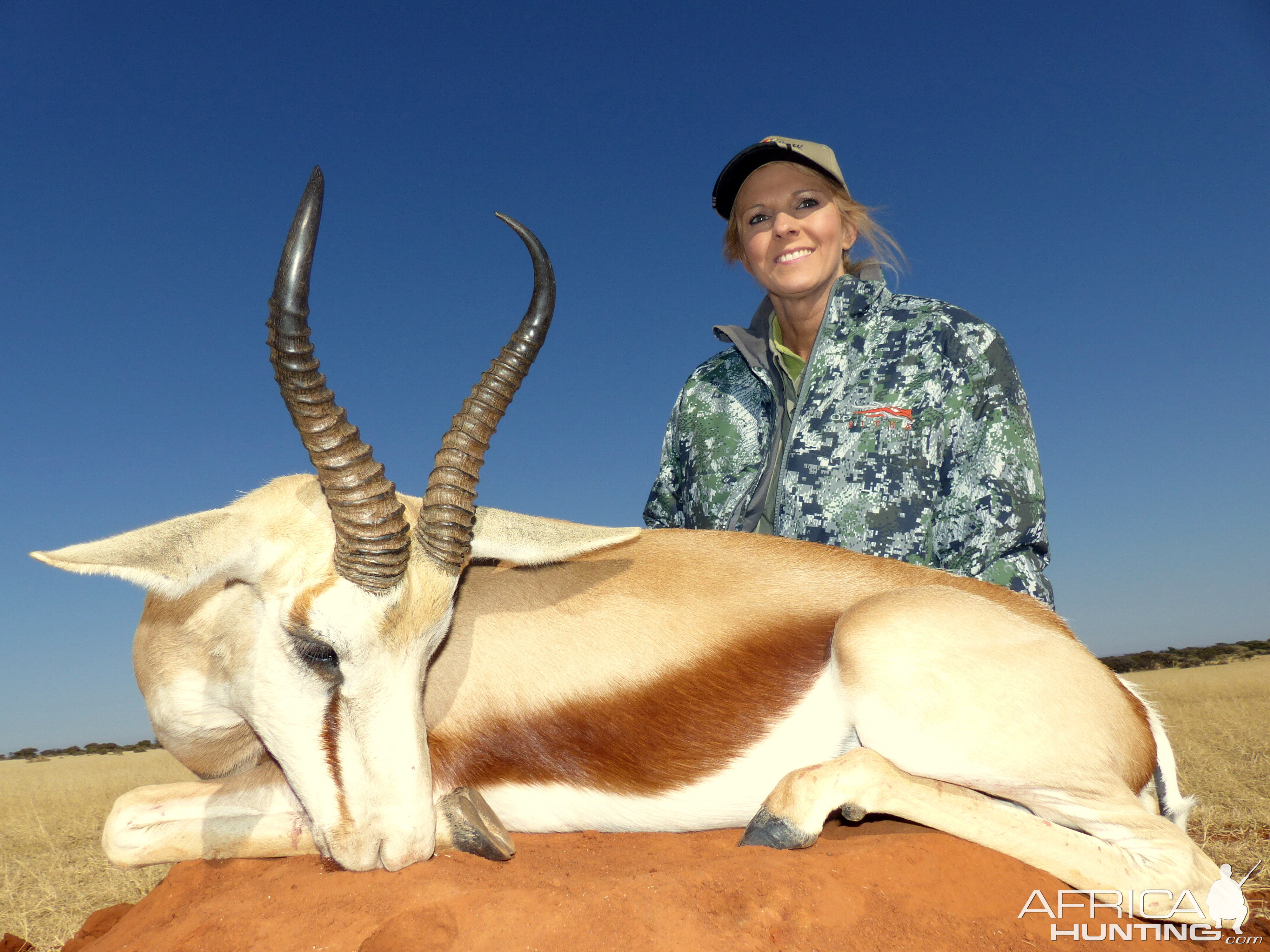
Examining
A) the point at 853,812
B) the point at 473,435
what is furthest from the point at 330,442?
the point at 853,812

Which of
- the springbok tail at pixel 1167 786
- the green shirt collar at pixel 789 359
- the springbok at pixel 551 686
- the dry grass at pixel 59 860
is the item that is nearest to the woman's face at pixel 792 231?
the green shirt collar at pixel 789 359

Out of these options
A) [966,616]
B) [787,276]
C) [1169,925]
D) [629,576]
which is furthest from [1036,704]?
[787,276]

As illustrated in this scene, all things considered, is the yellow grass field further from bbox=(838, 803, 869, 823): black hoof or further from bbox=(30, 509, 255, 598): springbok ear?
bbox=(30, 509, 255, 598): springbok ear

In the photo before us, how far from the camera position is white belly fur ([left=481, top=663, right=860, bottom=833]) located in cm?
308

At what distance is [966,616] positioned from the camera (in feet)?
9.87

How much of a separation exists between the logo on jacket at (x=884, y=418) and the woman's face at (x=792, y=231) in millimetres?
1052

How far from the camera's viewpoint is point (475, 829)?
3.07m

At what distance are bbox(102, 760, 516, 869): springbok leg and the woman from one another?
100 inches

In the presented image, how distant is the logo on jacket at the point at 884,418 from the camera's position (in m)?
4.71

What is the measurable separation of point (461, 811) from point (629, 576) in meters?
1.12

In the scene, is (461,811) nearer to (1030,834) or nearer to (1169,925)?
(1030,834)

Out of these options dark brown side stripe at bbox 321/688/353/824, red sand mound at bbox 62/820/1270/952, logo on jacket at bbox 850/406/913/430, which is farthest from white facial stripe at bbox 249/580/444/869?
logo on jacket at bbox 850/406/913/430

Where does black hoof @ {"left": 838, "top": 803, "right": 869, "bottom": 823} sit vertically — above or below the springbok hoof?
above

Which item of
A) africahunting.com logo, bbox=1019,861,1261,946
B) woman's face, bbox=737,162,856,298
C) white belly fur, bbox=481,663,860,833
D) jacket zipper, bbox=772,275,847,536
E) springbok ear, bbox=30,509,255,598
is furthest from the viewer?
woman's face, bbox=737,162,856,298
